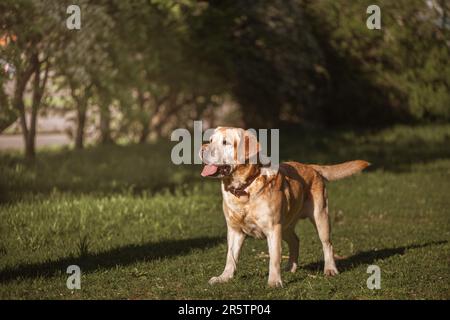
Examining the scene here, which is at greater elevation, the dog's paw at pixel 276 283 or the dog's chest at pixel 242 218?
the dog's chest at pixel 242 218

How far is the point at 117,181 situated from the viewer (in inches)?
517

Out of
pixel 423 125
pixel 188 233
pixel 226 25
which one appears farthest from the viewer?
pixel 423 125

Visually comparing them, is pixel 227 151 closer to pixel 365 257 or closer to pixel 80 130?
pixel 365 257

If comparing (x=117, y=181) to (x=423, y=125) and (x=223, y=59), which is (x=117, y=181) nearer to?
(x=223, y=59)

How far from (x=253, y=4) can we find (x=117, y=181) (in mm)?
7800

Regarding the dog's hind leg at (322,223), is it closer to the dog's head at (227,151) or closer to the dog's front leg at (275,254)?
the dog's front leg at (275,254)

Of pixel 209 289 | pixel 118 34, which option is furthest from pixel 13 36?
pixel 209 289

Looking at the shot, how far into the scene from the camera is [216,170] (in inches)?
248

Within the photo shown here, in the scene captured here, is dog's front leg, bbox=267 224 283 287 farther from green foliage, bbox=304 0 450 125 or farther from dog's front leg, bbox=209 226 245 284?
green foliage, bbox=304 0 450 125

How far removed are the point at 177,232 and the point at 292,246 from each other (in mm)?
2527

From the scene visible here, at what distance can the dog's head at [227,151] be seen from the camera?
6.30 metres

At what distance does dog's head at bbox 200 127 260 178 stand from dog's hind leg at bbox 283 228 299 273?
1.21m

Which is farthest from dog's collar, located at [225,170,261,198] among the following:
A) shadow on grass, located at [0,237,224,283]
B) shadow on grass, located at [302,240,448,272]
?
shadow on grass, located at [0,237,224,283]

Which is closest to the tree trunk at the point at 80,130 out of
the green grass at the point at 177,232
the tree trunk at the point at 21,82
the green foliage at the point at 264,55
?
the green grass at the point at 177,232
